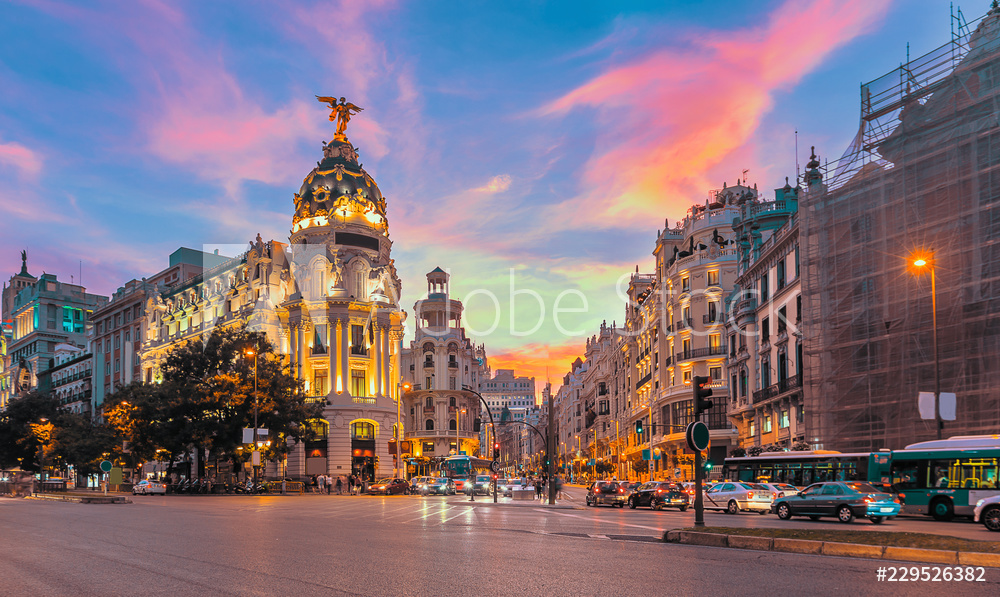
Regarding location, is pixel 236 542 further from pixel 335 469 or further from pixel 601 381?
pixel 601 381

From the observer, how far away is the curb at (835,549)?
42.5ft

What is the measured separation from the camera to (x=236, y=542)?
17.9 metres

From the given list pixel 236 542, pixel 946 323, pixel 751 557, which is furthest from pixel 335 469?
pixel 751 557

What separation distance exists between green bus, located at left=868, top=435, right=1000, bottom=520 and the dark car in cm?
990

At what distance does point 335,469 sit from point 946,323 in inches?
2303

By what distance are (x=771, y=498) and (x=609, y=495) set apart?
9860mm

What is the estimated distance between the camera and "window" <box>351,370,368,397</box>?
8331 cm

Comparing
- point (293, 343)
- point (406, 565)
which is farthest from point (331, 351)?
point (406, 565)

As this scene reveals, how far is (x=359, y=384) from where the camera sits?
83812mm

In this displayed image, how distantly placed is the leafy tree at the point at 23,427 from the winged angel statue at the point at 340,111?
41.9m

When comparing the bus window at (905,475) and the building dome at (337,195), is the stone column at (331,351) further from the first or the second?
A: the bus window at (905,475)

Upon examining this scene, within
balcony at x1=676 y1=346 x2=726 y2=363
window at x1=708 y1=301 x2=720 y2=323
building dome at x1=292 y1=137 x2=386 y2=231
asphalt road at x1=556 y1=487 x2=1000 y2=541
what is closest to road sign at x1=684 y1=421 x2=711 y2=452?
asphalt road at x1=556 y1=487 x2=1000 y2=541

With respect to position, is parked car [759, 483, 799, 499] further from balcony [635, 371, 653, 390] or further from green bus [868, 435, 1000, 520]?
balcony [635, 371, 653, 390]

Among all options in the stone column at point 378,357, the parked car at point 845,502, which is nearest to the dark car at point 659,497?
the parked car at point 845,502
